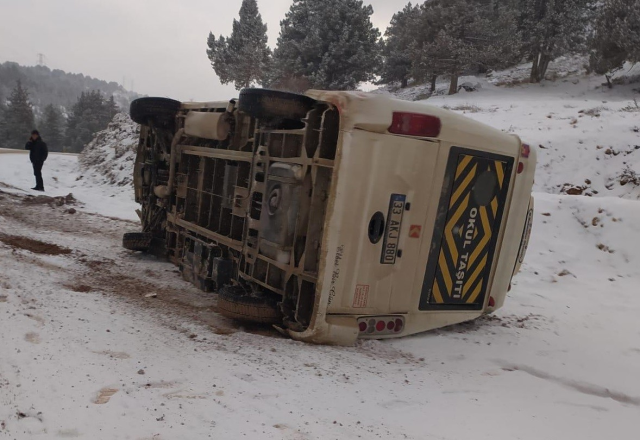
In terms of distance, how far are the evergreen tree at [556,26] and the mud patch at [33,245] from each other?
2896 cm

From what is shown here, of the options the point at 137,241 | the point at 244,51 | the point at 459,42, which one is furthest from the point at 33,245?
the point at 244,51

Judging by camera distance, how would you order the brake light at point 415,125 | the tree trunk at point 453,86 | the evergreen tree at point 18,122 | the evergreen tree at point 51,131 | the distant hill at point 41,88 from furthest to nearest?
the distant hill at point 41,88
the evergreen tree at point 51,131
the evergreen tree at point 18,122
the tree trunk at point 453,86
the brake light at point 415,125

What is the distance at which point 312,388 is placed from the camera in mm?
2902

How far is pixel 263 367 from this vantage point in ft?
10.2

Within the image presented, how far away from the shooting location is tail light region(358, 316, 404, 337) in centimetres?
382

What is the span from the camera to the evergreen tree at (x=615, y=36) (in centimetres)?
2320

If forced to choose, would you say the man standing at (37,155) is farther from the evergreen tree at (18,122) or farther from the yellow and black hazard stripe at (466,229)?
the evergreen tree at (18,122)

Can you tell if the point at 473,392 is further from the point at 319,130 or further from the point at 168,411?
the point at 319,130

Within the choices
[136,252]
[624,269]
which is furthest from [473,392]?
[624,269]

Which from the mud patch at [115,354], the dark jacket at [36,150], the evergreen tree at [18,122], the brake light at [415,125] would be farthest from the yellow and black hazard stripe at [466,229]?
the evergreen tree at [18,122]

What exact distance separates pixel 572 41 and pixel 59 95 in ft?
528

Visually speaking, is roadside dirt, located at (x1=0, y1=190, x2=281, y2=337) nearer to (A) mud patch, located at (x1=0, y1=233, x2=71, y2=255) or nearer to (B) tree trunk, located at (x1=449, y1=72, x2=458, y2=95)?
(A) mud patch, located at (x1=0, y1=233, x2=71, y2=255)

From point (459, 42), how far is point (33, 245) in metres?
25.5

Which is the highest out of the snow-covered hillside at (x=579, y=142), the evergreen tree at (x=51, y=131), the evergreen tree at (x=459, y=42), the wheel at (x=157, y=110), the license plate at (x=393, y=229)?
the evergreen tree at (x=459, y=42)
